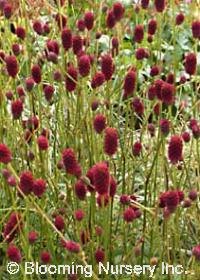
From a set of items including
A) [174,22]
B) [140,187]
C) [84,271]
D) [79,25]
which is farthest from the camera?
[140,187]

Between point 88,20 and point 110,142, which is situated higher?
point 88,20

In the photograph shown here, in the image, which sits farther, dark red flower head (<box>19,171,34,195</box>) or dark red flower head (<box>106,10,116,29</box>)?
dark red flower head (<box>106,10,116,29</box>)

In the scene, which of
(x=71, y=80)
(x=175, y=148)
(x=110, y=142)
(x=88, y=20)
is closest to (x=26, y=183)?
(x=110, y=142)

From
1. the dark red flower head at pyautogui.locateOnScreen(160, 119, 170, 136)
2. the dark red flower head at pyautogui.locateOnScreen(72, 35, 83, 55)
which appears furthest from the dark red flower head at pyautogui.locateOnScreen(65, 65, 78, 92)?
the dark red flower head at pyautogui.locateOnScreen(160, 119, 170, 136)

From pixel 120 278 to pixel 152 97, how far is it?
1.45 ft

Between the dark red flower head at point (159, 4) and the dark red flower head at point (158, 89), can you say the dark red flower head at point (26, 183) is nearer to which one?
the dark red flower head at point (158, 89)

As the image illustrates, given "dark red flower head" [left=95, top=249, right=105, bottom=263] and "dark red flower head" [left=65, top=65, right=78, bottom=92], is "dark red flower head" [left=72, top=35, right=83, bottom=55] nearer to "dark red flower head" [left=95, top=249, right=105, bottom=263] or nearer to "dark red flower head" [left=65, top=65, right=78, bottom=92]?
"dark red flower head" [left=65, top=65, right=78, bottom=92]

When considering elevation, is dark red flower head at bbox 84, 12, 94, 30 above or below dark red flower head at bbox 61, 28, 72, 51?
above

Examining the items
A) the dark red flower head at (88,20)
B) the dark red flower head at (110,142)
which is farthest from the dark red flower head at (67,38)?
the dark red flower head at (110,142)

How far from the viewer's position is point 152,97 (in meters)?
1.74

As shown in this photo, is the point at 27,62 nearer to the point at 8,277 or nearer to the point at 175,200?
the point at 8,277

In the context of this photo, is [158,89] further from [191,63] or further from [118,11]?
[118,11]

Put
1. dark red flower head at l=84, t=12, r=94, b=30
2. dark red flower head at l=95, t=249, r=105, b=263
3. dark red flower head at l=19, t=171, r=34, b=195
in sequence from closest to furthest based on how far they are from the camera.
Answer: dark red flower head at l=19, t=171, r=34, b=195 < dark red flower head at l=95, t=249, r=105, b=263 < dark red flower head at l=84, t=12, r=94, b=30

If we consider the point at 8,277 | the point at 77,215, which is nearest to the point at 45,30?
the point at 8,277
